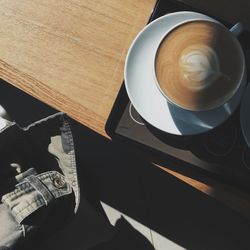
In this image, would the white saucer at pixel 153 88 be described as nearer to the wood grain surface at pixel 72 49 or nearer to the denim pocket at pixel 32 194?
the wood grain surface at pixel 72 49

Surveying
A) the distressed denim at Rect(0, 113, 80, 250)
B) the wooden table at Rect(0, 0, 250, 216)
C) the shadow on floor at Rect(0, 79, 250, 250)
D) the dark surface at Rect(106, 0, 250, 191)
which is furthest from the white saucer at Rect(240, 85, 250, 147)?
the shadow on floor at Rect(0, 79, 250, 250)

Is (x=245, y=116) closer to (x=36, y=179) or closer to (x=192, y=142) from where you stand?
(x=192, y=142)

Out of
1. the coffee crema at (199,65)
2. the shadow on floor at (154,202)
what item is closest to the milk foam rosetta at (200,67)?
the coffee crema at (199,65)

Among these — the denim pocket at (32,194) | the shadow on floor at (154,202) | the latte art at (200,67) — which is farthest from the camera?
the shadow on floor at (154,202)

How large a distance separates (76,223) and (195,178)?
0.23m

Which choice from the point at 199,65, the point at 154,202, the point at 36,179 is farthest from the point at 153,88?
the point at 154,202

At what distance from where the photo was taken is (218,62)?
59cm

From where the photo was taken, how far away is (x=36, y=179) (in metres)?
0.73

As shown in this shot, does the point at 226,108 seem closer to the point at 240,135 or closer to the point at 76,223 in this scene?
the point at 240,135

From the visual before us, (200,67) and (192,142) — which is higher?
(200,67)

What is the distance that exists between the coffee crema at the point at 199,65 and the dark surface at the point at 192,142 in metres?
0.08

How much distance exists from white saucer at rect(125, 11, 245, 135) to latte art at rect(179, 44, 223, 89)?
2.3 inches

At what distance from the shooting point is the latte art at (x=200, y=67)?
1.94 feet

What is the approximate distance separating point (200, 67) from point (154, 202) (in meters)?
0.65
